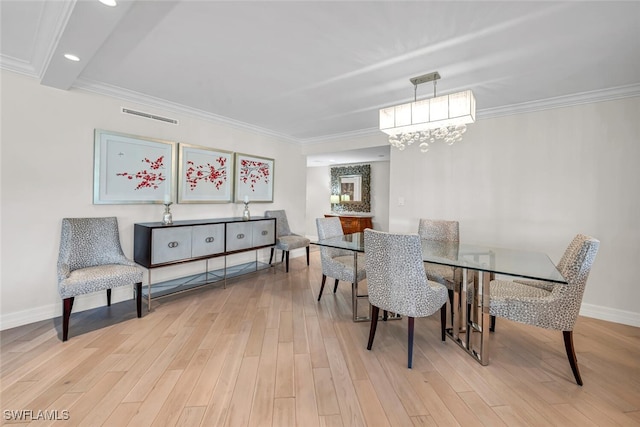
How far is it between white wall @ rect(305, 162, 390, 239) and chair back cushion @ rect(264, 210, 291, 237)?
265cm

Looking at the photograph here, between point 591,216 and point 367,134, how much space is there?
3.01 m

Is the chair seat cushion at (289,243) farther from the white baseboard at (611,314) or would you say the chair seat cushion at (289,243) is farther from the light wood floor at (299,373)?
the white baseboard at (611,314)

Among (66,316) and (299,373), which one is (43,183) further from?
(299,373)

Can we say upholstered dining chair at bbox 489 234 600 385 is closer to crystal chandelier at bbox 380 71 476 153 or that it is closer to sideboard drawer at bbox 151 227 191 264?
crystal chandelier at bbox 380 71 476 153

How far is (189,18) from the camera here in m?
1.75

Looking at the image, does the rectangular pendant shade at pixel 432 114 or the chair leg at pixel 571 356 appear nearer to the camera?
the chair leg at pixel 571 356

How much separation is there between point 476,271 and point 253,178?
11.5 ft

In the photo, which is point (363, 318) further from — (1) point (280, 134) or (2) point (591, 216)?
(1) point (280, 134)

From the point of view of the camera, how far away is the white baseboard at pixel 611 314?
274 centimetres

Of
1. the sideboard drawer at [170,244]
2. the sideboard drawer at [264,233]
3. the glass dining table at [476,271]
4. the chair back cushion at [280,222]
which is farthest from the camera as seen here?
the chair back cushion at [280,222]

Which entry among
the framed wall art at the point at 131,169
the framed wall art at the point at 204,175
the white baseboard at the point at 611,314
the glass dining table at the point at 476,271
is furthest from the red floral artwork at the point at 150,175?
the white baseboard at the point at 611,314

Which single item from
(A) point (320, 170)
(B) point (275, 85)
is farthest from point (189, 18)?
(A) point (320, 170)

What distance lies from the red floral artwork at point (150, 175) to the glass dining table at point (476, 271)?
2.18 meters

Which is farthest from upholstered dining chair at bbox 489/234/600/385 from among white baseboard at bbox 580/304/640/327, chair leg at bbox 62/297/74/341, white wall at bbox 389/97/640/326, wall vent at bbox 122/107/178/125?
wall vent at bbox 122/107/178/125
